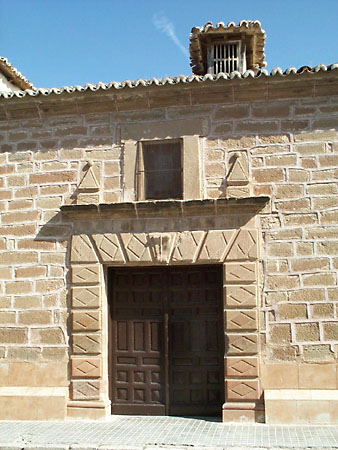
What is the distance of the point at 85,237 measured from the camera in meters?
7.98

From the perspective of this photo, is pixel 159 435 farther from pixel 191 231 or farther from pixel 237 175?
pixel 237 175

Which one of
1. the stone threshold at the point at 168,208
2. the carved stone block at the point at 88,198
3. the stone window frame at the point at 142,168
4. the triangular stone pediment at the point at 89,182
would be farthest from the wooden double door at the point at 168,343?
the triangular stone pediment at the point at 89,182

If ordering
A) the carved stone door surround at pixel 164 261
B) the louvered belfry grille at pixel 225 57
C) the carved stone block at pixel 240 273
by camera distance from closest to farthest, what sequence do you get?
the carved stone door surround at pixel 164 261 < the carved stone block at pixel 240 273 < the louvered belfry grille at pixel 225 57

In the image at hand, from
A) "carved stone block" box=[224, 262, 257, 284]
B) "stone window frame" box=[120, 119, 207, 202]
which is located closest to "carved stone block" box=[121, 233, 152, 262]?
"stone window frame" box=[120, 119, 207, 202]

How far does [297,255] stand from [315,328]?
1005 mm

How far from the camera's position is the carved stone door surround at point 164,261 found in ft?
24.3

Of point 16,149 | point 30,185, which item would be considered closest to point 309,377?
point 30,185

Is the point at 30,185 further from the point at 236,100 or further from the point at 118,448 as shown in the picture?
the point at 118,448

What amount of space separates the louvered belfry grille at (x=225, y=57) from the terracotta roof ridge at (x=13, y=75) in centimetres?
577

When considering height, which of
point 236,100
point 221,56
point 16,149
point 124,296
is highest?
point 221,56

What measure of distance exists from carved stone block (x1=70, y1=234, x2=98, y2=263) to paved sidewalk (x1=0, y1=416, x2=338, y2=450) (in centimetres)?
226

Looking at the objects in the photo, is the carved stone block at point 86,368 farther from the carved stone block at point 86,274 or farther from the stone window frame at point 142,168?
the stone window frame at point 142,168

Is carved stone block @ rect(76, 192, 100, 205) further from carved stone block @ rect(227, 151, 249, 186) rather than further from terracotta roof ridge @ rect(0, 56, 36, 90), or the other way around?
terracotta roof ridge @ rect(0, 56, 36, 90)

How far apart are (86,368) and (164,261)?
187cm
